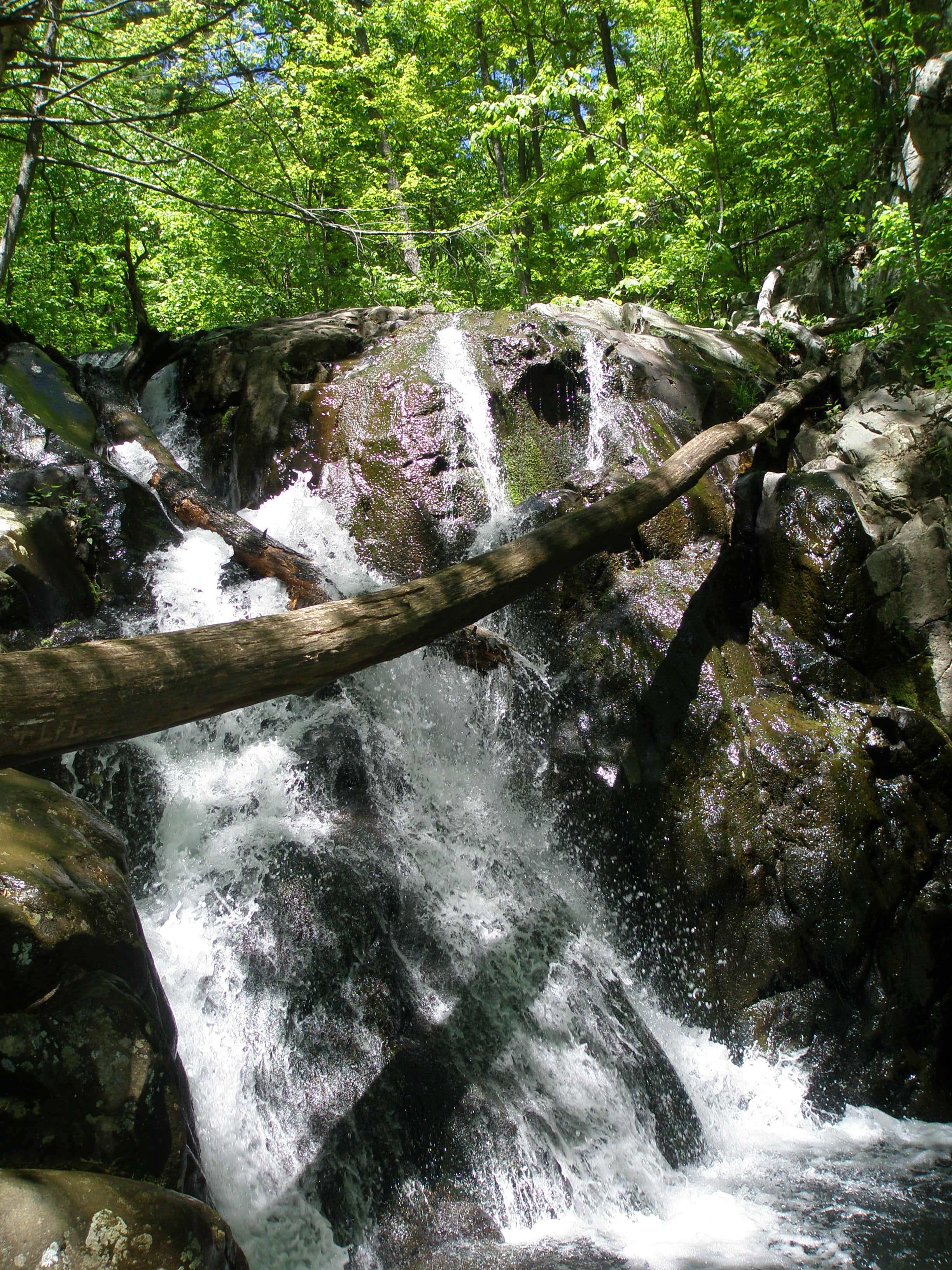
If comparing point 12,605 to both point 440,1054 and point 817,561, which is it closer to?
point 440,1054

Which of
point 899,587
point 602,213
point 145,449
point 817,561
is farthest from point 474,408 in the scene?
point 602,213

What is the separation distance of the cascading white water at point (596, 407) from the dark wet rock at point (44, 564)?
15.7 ft

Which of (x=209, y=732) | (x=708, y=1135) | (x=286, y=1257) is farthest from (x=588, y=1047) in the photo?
(x=209, y=732)

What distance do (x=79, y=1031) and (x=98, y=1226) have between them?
0.59 meters

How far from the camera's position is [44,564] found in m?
5.03

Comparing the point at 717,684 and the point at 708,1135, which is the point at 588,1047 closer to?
the point at 708,1135

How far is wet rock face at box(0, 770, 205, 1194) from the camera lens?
7.02 ft

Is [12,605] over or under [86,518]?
under

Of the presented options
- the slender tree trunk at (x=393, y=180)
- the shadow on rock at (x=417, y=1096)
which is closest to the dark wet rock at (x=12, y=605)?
the shadow on rock at (x=417, y=1096)

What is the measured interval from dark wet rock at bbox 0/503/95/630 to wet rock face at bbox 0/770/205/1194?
2530 millimetres

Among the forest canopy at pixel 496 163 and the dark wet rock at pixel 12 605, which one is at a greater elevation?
the forest canopy at pixel 496 163

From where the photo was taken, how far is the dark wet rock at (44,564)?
4805 millimetres

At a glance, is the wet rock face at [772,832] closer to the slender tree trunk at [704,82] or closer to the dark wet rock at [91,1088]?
the dark wet rock at [91,1088]

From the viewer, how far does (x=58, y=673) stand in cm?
194
